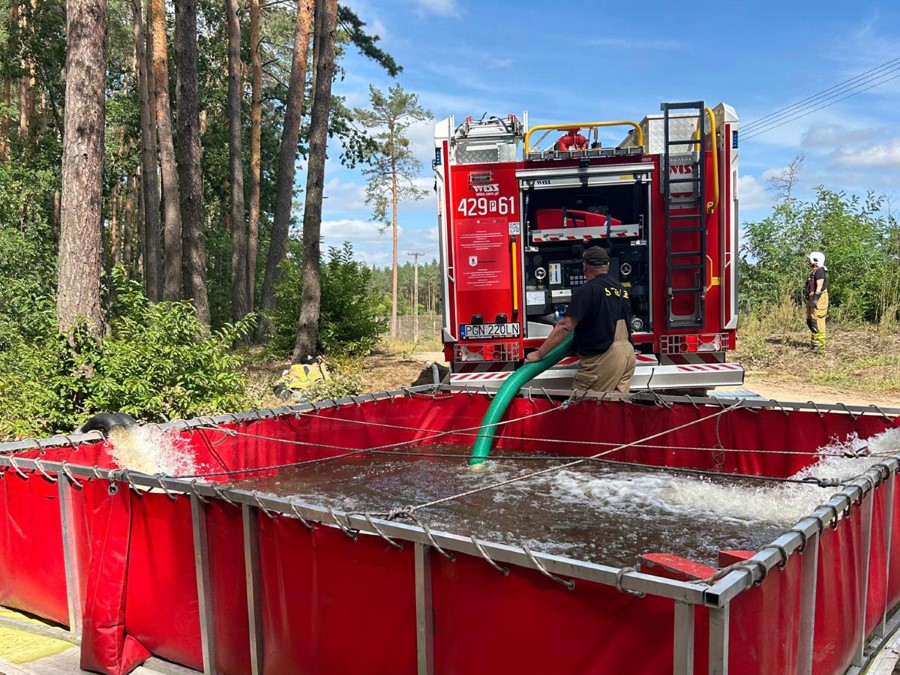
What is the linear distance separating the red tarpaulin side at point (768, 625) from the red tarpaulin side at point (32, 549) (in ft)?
10.3

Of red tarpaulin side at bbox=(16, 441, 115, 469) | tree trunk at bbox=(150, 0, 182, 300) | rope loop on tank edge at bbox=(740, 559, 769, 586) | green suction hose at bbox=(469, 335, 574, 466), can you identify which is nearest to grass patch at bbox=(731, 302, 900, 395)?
green suction hose at bbox=(469, 335, 574, 466)

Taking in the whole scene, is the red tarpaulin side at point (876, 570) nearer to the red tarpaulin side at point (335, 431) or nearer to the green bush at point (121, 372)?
the red tarpaulin side at point (335, 431)

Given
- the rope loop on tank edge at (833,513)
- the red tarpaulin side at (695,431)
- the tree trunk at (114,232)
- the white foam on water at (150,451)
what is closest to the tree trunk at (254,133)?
the tree trunk at (114,232)

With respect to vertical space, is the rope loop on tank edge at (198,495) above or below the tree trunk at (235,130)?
below

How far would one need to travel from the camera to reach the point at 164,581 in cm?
317

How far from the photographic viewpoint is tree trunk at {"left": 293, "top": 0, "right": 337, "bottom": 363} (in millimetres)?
13070

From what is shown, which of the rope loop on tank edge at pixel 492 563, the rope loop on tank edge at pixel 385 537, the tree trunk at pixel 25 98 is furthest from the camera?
the tree trunk at pixel 25 98

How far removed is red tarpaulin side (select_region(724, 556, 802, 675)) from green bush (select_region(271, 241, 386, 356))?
1188 centimetres

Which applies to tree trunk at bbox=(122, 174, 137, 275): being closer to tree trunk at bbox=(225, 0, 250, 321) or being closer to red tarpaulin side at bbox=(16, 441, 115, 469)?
tree trunk at bbox=(225, 0, 250, 321)

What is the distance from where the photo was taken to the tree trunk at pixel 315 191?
42.9 feet

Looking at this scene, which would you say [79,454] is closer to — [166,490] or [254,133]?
[166,490]

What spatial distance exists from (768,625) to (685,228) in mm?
5832

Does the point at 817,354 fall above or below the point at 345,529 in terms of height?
below

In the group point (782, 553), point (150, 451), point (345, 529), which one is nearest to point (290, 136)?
point (150, 451)
